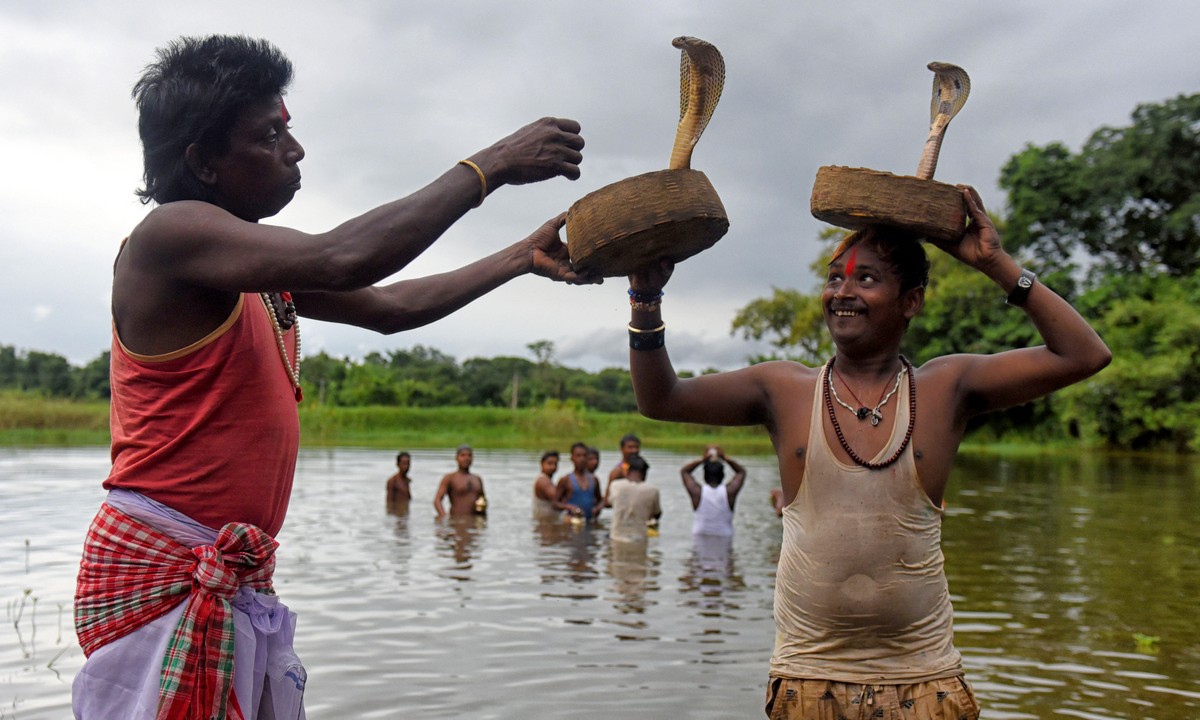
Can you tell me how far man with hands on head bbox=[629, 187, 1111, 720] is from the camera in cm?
289

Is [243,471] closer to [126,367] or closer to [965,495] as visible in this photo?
[126,367]

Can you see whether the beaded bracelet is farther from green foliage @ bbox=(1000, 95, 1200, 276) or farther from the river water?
green foliage @ bbox=(1000, 95, 1200, 276)

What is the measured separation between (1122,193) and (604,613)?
36192 millimetres

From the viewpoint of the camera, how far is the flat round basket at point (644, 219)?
2.85 meters

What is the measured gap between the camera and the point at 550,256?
324 cm

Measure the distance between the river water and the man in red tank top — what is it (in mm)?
3247

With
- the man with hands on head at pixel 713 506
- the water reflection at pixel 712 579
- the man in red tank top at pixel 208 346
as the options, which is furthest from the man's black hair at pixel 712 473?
the man in red tank top at pixel 208 346

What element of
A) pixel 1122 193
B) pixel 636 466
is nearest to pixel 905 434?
pixel 636 466

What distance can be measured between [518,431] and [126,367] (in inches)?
1697

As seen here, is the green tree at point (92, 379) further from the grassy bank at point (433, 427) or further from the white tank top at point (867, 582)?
the white tank top at point (867, 582)

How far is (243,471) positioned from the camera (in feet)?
8.33

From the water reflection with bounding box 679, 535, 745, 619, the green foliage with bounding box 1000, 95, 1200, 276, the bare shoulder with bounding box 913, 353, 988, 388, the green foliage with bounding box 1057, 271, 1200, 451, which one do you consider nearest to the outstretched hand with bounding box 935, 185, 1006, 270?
the bare shoulder with bounding box 913, 353, 988, 388

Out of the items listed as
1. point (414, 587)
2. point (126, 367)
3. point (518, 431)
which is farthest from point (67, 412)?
point (126, 367)

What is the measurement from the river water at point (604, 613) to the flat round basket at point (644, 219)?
3.37 meters
